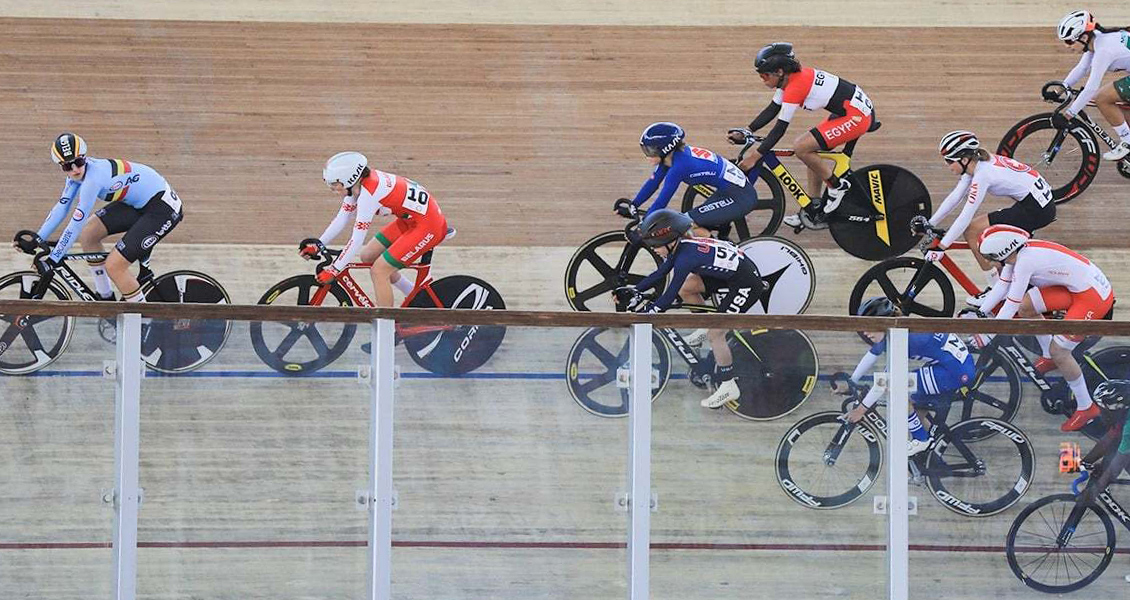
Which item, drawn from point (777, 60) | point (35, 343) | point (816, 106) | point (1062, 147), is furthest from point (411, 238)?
point (1062, 147)

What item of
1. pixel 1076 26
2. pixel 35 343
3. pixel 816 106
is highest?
pixel 1076 26

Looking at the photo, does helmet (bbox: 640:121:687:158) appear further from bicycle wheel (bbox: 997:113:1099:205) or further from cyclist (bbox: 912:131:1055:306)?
bicycle wheel (bbox: 997:113:1099:205)

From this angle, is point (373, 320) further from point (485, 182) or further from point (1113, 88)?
point (1113, 88)

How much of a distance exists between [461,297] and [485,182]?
89.0 inches

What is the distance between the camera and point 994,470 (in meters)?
4.84

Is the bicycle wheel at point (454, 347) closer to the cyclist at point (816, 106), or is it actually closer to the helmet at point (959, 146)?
the cyclist at point (816, 106)

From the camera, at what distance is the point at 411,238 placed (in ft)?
23.8

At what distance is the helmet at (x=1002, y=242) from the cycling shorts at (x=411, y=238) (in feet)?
8.42

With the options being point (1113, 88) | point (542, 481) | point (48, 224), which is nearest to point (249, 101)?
point (48, 224)

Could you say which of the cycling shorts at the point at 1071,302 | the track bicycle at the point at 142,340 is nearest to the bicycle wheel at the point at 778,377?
the track bicycle at the point at 142,340

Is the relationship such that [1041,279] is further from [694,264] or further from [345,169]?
[345,169]

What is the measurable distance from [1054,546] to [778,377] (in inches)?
41.1

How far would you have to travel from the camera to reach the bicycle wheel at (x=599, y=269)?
24.5 ft

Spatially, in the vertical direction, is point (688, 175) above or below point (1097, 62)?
below
